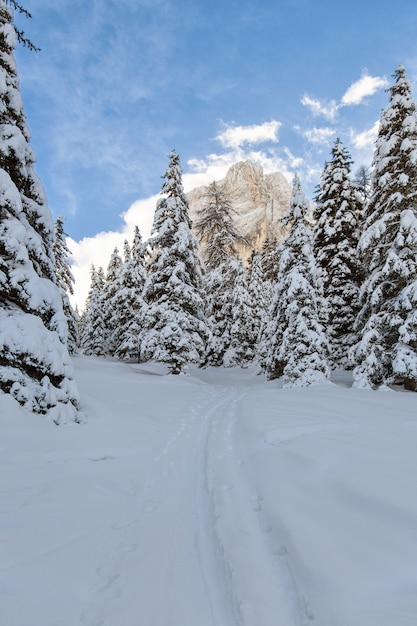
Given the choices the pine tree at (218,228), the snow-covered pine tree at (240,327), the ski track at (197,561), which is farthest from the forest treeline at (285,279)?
the pine tree at (218,228)

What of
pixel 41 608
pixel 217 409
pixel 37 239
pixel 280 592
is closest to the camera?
pixel 41 608

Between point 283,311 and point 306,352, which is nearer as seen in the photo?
point 306,352

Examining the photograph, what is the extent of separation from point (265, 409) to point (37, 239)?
24.5ft

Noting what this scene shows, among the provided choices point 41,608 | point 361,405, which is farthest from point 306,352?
point 41,608

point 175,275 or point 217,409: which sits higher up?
point 175,275

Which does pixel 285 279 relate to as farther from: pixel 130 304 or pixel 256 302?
pixel 130 304

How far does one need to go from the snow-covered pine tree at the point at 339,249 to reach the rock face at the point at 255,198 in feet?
226

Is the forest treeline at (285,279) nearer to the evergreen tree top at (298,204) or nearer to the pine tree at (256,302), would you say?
the evergreen tree top at (298,204)

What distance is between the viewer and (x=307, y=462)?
4.46 meters

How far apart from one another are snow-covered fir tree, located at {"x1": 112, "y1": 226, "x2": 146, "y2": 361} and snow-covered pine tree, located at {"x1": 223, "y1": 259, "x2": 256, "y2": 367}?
7845 millimetres

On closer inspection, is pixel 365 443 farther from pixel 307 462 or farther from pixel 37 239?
pixel 37 239

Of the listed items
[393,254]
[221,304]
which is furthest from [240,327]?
[393,254]

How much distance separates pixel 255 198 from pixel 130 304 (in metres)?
88.5

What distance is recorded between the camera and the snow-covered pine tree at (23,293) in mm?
5961
